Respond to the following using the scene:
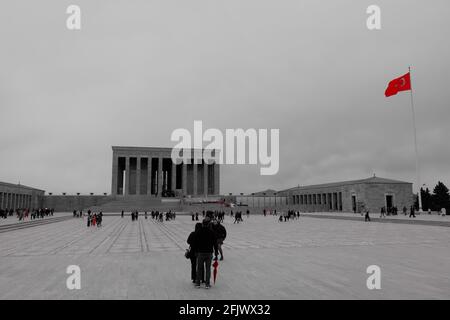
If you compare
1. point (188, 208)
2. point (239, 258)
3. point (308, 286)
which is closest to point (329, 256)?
point (239, 258)

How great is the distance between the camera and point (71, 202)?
7544cm

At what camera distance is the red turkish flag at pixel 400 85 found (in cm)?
3228

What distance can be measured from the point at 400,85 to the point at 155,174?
65445mm

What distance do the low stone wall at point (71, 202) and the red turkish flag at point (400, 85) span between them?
62.7 m

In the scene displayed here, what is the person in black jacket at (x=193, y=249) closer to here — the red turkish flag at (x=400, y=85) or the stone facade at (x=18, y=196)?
the red turkish flag at (x=400, y=85)

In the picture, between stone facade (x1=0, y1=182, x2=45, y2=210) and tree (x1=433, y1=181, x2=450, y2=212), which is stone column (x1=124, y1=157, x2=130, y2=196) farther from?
tree (x1=433, y1=181, x2=450, y2=212)

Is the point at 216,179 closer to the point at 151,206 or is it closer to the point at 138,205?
the point at 151,206

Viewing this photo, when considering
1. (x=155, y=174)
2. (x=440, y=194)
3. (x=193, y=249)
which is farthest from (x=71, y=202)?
(x=440, y=194)

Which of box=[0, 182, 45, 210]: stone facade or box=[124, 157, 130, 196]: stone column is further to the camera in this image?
box=[124, 157, 130, 196]: stone column

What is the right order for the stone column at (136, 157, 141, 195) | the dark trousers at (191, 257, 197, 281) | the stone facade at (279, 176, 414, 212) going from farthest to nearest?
the stone column at (136, 157, 141, 195)
the stone facade at (279, 176, 414, 212)
the dark trousers at (191, 257, 197, 281)

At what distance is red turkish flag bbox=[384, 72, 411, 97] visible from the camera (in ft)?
106

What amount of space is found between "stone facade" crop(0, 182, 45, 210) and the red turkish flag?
182 ft

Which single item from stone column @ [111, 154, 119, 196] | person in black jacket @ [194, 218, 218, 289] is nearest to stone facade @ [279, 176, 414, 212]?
stone column @ [111, 154, 119, 196]

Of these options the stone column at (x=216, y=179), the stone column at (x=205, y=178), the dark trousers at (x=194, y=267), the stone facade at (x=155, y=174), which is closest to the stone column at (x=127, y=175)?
the stone facade at (x=155, y=174)
